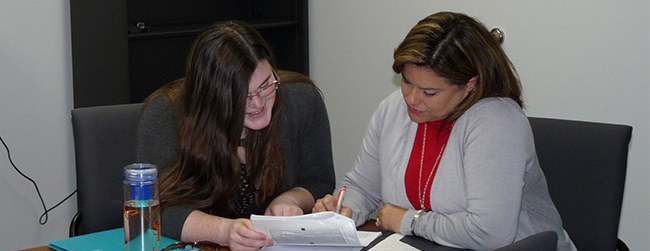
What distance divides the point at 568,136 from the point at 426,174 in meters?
0.37

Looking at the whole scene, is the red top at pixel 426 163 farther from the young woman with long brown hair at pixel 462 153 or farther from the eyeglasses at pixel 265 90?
the eyeglasses at pixel 265 90

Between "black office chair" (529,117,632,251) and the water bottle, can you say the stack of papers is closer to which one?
the water bottle

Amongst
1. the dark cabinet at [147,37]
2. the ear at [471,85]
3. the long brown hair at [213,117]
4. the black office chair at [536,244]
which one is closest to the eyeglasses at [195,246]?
the long brown hair at [213,117]

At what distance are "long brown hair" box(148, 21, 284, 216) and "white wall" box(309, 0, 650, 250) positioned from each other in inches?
50.9

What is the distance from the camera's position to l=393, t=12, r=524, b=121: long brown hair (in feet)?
6.90

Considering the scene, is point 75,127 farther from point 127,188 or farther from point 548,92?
point 548,92

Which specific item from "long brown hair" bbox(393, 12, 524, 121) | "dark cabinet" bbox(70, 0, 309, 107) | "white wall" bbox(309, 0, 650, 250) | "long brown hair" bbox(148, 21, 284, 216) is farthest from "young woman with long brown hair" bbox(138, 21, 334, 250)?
"white wall" bbox(309, 0, 650, 250)

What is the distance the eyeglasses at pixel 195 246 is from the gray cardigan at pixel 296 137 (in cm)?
31

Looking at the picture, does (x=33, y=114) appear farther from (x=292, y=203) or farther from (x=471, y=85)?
(x=471, y=85)

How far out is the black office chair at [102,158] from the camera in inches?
96.2

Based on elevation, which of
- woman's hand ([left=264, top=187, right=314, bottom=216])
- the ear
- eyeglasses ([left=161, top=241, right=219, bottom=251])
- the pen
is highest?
the ear

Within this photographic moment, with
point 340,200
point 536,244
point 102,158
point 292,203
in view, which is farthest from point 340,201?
point 536,244

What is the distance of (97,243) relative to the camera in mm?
2023

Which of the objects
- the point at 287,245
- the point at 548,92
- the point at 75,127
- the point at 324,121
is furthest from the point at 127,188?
the point at 548,92
